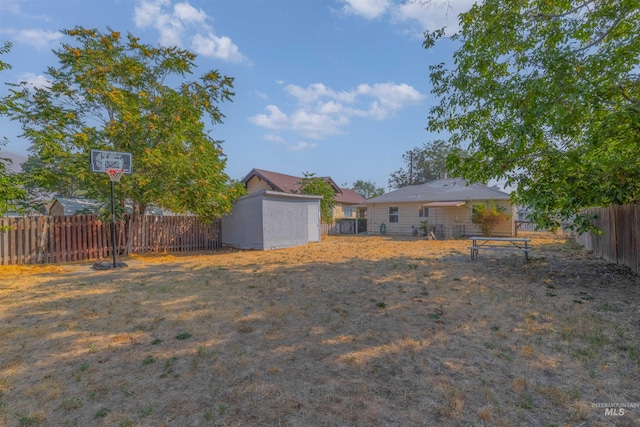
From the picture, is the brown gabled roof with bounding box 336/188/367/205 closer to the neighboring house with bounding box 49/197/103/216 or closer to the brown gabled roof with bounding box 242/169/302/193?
the brown gabled roof with bounding box 242/169/302/193

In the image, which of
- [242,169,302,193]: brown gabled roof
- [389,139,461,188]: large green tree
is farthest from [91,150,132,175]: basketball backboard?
[389,139,461,188]: large green tree

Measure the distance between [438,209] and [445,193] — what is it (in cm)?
161

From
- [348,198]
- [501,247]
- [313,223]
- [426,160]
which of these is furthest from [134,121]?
[426,160]

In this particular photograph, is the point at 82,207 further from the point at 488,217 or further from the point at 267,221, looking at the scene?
the point at 488,217

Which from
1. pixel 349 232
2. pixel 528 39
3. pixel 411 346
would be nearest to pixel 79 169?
pixel 411 346

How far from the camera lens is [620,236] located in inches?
297

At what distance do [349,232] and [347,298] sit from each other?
19613 millimetres

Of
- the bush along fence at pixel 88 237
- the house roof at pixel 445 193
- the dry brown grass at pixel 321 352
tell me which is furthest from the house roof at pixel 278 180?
the dry brown grass at pixel 321 352

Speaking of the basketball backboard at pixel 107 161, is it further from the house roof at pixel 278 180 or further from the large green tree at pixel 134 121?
the house roof at pixel 278 180

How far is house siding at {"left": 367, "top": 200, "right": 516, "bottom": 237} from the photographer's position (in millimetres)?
18547

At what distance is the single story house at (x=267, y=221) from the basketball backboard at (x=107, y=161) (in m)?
5.03

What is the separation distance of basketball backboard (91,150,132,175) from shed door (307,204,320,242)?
8736mm

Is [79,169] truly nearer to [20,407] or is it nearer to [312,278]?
[312,278]

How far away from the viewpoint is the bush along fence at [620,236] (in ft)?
21.9
